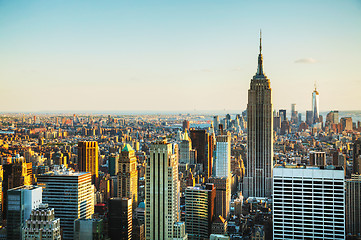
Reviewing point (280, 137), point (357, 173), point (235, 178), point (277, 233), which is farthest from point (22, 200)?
point (280, 137)

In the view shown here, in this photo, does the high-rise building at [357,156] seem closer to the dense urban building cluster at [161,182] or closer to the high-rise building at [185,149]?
the dense urban building cluster at [161,182]

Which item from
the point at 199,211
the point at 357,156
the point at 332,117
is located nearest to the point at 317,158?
the point at 357,156

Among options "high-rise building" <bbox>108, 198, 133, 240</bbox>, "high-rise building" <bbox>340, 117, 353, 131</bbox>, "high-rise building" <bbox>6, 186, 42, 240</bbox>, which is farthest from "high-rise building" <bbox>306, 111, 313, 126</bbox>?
"high-rise building" <bbox>6, 186, 42, 240</bbox>

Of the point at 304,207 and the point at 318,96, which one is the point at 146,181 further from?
the point at 318,96

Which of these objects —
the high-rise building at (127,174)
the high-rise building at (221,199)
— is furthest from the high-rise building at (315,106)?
the high-rise building at (127,174)

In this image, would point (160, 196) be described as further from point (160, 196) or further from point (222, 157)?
point (222, 157)
